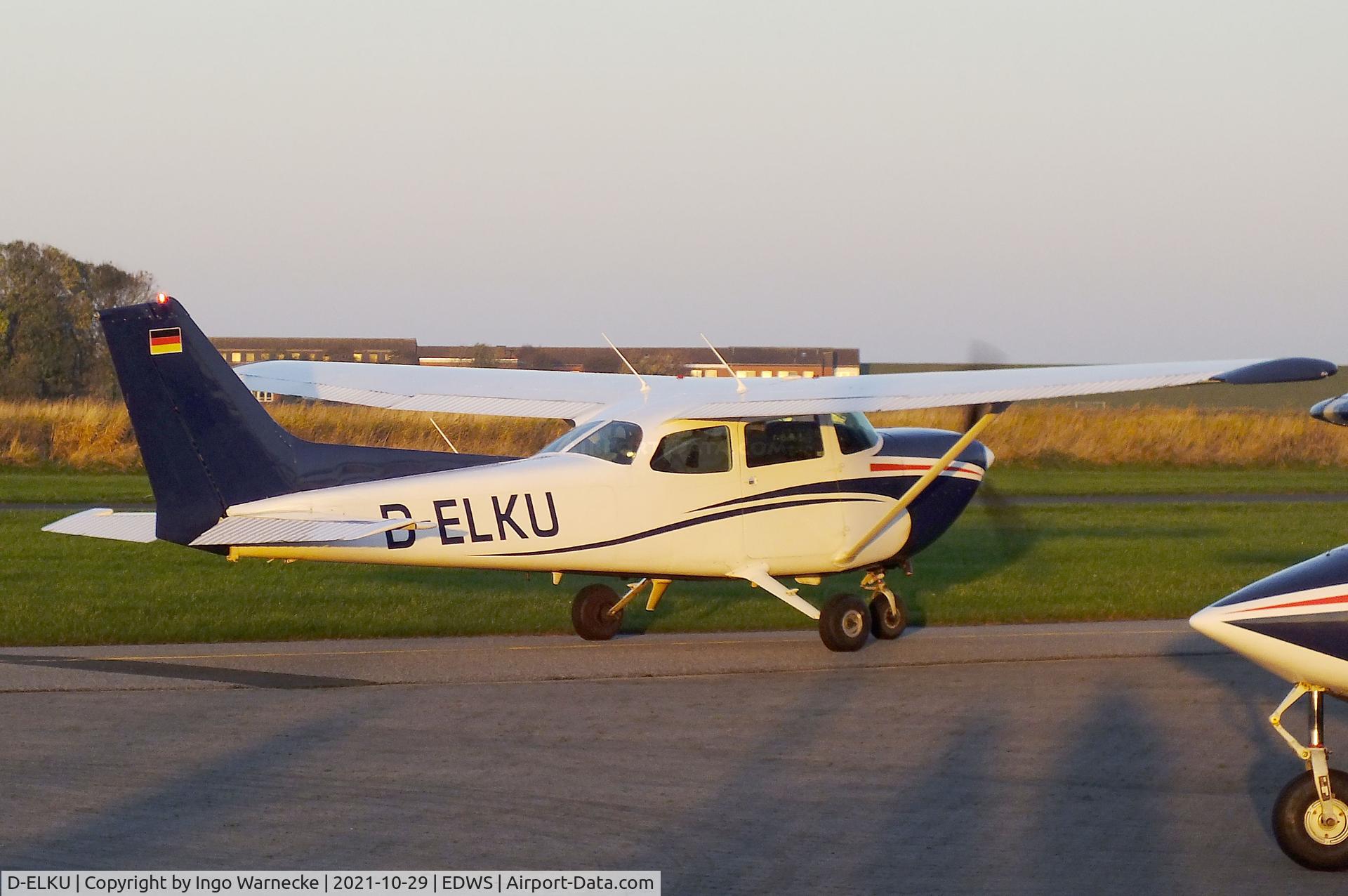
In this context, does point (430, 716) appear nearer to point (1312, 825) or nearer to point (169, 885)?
point (169, 885)

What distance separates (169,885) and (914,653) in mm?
7104

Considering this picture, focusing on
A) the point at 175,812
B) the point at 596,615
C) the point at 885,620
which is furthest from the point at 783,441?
the point at 175,812

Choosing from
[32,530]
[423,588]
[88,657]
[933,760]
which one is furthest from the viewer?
[32,530]

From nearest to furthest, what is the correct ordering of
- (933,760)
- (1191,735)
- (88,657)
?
(933,760), (1191,735), (88,657)

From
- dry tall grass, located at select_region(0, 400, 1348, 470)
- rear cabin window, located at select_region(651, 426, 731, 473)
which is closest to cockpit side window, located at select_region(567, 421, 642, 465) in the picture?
rear cabin window, located at select_region(651, 426, 731, 473)

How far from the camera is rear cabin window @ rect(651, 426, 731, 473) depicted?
1144cm

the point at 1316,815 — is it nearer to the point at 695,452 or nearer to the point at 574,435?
the point at 695,452

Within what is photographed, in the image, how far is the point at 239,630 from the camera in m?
12.6

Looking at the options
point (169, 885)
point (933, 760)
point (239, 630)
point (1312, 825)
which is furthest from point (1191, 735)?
point (239, 630)

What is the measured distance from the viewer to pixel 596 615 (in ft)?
40.5

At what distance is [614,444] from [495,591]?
426 cm

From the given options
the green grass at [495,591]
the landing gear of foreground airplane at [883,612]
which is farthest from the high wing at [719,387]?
the landing gear of foreground airplane at [883,612]

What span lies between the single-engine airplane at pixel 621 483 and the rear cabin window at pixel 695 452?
1 centimetres

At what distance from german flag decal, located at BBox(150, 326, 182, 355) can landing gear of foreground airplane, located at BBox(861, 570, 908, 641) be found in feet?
19.5
